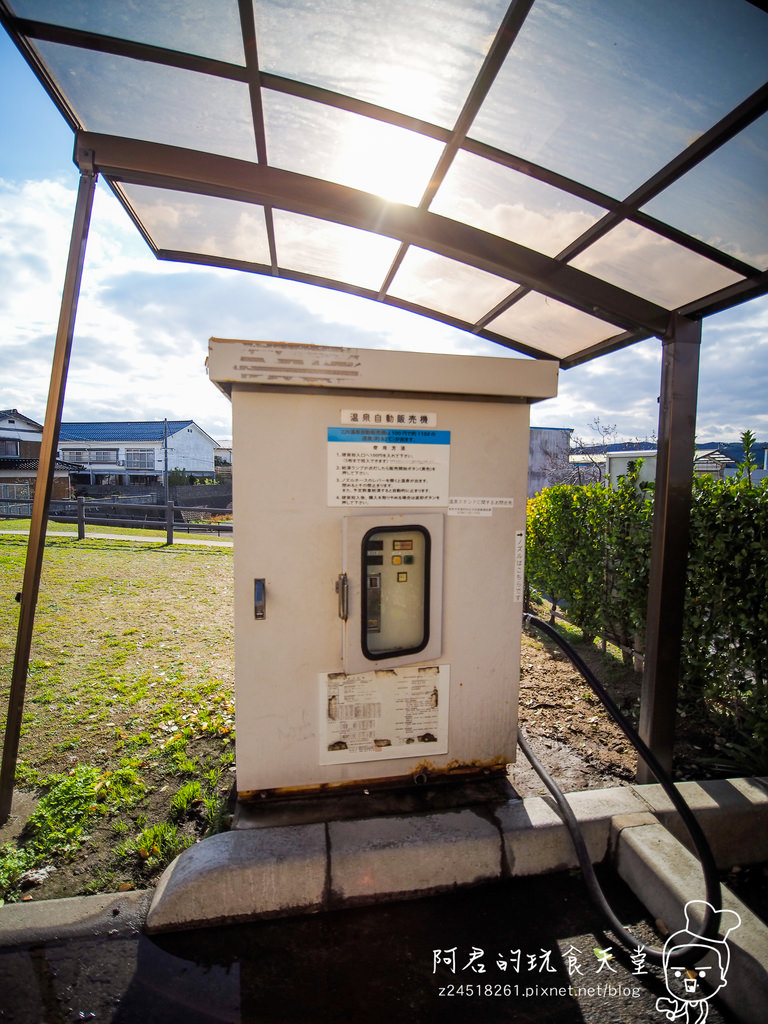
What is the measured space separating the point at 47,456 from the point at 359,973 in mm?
2709

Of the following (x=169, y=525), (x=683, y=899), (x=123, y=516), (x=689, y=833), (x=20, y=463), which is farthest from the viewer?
(x=20, y=463)

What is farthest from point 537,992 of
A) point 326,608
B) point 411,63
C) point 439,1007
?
point 411,63

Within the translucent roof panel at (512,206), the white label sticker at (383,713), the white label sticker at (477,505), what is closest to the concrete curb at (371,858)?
the white label sticker at (383,713)

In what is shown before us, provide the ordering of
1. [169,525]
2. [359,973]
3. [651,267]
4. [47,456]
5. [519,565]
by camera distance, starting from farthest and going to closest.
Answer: [169,525]
[651,267]
[519,565]
[47,456]
[359,973]

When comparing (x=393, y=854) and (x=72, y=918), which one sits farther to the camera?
(x=393, y=854)

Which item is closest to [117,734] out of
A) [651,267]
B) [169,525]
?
[651,267]

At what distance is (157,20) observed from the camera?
81.9 inches

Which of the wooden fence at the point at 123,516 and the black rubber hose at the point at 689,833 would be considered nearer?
the black rubber hose at the point at 689,833

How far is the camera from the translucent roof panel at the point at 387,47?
1918 millimetres

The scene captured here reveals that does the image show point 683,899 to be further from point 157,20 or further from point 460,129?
point 157,20

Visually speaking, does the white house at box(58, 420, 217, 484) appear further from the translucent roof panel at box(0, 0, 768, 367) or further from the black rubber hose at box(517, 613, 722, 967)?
the black rubber hose at box(517, 613, 722, 967)

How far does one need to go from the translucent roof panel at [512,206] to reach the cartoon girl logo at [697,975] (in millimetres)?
3192

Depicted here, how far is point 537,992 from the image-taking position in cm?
190

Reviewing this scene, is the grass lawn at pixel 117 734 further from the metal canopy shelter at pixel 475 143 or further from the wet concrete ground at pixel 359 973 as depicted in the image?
the metal canopy shelter at pixel 475 143
